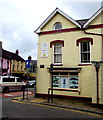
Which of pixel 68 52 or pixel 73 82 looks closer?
pixel 73 82

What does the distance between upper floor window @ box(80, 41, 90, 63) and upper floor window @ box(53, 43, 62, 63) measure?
191 centimetres

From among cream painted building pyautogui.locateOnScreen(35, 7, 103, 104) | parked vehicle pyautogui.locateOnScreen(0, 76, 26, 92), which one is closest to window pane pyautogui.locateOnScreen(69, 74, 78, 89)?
cream painted building pyautogui.locateOnScreen(35, 7, 103, 104)

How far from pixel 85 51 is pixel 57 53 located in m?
2.47

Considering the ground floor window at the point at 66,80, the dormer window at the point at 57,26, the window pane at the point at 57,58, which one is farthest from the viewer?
the dormer window at the point at 57,26

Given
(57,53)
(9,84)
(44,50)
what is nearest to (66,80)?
(57,53)

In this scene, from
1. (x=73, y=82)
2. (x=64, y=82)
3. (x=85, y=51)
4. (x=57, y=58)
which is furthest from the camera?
(x=57, y=58)

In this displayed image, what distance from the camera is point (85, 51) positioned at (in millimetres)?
Answer: 12961

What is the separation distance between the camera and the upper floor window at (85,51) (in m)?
12.9

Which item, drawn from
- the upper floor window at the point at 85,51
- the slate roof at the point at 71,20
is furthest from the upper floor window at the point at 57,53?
the slate roof at the point at 71,20

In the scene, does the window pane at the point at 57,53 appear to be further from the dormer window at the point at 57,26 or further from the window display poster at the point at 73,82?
the window display poster at the point at 73,82

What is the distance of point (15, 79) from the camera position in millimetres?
20000

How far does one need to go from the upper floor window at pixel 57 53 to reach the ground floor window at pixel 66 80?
4.15 ft

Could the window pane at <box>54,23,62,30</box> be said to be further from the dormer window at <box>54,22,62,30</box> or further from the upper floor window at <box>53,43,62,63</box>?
the upper floor window at <box>53,43,62,63</box>

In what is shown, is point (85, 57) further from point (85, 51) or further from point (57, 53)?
point (57, 53)
